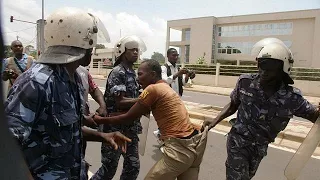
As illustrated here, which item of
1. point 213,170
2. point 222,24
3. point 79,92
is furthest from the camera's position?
point 222,24

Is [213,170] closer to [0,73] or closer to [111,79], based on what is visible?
[111,79]

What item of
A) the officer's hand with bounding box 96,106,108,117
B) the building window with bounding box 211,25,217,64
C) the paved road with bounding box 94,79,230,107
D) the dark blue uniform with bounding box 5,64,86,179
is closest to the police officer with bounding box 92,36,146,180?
the officer's hand with bounding box 96,106,108,117

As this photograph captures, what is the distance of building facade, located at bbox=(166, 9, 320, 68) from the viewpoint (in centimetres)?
3038

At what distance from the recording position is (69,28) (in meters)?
1.73

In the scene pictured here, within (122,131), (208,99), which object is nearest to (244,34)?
(208,99)

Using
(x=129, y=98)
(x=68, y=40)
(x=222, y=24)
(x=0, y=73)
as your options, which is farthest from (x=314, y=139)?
(x=222, y=24)

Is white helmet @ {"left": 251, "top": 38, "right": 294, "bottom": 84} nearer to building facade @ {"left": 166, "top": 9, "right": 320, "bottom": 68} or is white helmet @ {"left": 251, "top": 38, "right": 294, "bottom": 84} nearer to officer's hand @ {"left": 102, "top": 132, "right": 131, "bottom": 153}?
officer's hand @ {"left": 102, "top": 132, "right": 131, "bottom": 153}

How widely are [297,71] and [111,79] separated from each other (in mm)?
15872

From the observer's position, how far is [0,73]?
0.81 m

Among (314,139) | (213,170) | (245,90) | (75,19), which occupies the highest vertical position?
(75,19)

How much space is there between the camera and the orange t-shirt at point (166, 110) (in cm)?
255

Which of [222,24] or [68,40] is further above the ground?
[222,24]

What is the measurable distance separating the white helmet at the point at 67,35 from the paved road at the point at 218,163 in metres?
2.56

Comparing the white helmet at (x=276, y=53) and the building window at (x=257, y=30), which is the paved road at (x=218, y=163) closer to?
the white helmet at (x=276, y=53)
